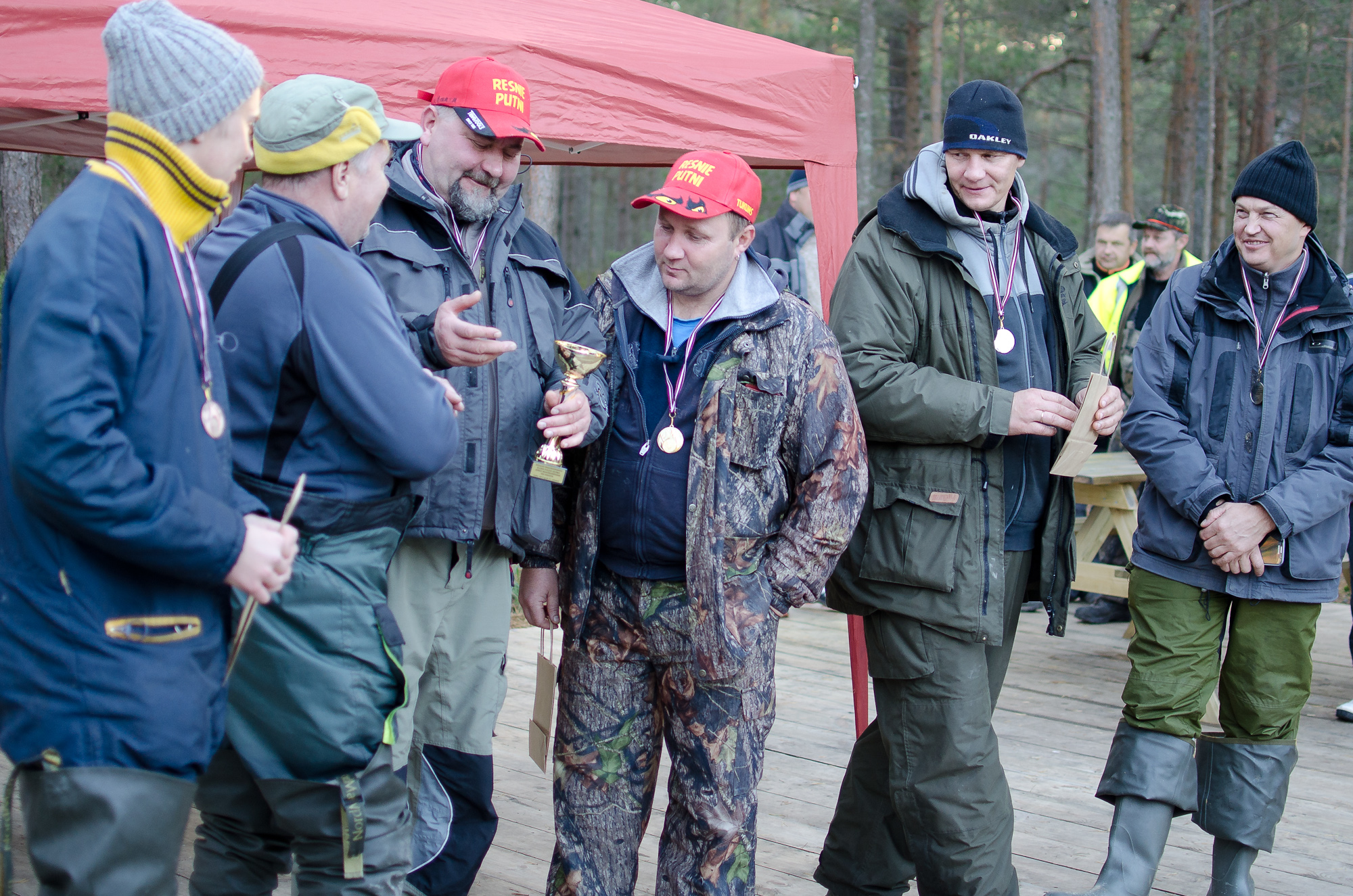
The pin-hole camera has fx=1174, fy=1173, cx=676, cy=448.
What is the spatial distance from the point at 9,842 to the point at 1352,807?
407 centimetres

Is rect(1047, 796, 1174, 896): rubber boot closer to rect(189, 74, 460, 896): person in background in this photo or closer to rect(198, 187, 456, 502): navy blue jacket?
rect(189, 74, 460, 896): person in background

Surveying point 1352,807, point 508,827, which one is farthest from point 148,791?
point 1352,807

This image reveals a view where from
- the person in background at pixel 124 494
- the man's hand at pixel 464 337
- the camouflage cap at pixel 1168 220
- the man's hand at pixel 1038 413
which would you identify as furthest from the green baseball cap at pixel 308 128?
the camouflage cap at pixel 1168 220

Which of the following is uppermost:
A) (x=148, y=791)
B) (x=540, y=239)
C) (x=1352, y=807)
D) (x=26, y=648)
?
(x=540, y=239)

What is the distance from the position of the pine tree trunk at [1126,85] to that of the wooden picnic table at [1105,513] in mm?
9773

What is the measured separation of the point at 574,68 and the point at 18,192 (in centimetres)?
593

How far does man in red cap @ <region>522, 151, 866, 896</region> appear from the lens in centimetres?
267

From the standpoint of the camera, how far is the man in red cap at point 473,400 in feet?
8.56

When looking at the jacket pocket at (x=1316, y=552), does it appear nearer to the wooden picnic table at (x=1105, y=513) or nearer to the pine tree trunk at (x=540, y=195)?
the wooden picnic table at (x=1105, y=513)

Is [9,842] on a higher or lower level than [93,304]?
lower

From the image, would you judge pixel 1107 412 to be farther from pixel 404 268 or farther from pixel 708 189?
pixel 404 268

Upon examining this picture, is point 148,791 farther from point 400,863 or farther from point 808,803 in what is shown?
point 808,803

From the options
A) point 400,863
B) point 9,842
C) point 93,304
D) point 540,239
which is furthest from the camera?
point 540,239

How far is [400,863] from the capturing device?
218cm
